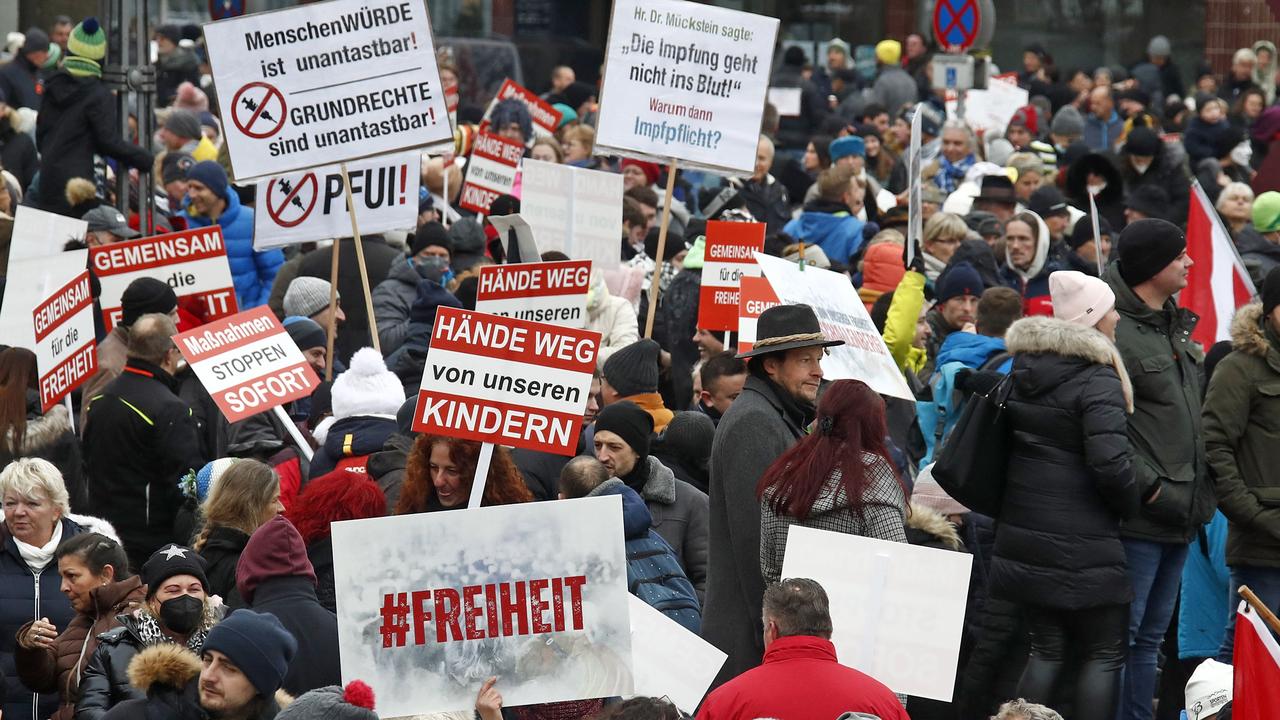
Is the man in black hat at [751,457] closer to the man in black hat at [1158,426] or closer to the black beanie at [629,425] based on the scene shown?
the black beanie at [629,425]

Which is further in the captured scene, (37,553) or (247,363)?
(247,363)

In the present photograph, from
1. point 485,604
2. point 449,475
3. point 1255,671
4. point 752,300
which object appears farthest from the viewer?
point 752,300

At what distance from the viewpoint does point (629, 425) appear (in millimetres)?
6750

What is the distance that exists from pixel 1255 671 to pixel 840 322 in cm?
310

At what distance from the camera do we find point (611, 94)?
10461 millimetres

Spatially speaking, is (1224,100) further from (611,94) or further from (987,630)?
(987,630)

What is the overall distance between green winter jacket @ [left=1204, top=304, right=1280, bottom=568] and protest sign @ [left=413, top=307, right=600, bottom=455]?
2.64 metres

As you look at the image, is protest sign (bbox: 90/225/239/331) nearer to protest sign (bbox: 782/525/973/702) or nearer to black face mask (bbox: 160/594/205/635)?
black face mask (bbox: 160/594/205/635)

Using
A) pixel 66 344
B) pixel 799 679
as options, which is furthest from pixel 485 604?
pixel 66 344

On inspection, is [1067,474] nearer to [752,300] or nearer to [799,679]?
[752,300]

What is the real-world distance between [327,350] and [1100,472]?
426cm

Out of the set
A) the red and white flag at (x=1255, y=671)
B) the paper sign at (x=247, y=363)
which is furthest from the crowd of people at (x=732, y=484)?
the red and white flag at (x=1255, y=671)

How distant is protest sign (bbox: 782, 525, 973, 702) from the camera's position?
5641 mm

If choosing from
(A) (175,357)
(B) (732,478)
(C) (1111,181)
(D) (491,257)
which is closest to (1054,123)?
(C) (1111,181)
